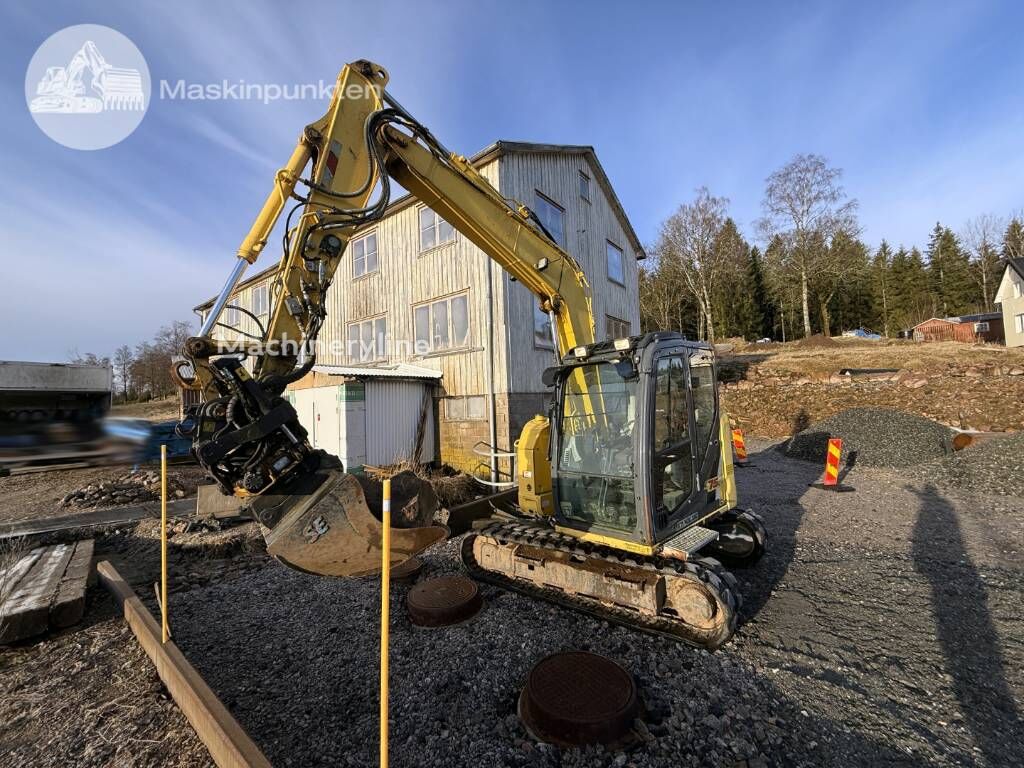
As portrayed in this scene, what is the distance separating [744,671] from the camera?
3.59m

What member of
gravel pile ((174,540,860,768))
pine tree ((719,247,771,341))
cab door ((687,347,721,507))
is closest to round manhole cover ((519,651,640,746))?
gravel pile ((174,540,860,768))

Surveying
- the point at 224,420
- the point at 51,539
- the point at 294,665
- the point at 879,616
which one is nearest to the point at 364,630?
the point at 294,665

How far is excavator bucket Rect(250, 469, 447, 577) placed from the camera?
265cm

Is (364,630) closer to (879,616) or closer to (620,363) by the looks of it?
(620,363)

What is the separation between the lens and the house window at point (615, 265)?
17156mm

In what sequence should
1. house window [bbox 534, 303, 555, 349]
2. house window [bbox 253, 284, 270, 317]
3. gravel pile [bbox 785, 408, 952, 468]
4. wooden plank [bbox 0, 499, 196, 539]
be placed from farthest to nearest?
house window [bbox 253, 284, 270, 317] < house window [bbox 534, 303, 555, 349] < gravel pile [bbox 785, 408, 952, 468] < wooden plank [bbox 0, 499, 196, 539]

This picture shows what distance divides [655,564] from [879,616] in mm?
2340

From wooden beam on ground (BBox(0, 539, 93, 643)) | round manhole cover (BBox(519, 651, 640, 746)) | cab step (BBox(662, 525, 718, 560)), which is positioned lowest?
round manhole cover (BBox(519, 651, 640, 746))

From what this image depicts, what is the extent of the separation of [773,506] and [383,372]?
31.1ft

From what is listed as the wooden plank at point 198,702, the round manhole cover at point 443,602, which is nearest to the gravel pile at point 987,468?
the round manhole cover at point 443,602

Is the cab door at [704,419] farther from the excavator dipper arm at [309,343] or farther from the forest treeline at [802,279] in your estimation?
the forest treeline at [802,279]

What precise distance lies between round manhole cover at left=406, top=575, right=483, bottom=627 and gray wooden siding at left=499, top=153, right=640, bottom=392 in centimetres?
678

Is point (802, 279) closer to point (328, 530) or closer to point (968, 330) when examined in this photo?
point (968, 330)

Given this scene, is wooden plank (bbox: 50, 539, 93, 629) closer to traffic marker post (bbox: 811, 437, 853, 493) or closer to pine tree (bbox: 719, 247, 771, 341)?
traffic marker post (bbox: 811, 437, 853, 493)
